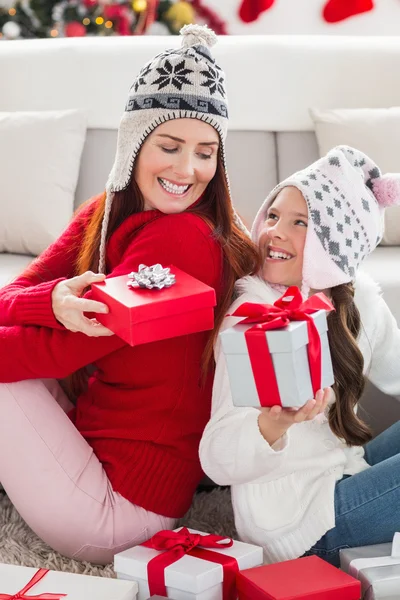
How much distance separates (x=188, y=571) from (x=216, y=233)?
601mm

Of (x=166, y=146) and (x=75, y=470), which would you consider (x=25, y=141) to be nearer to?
(x=166, y=146)

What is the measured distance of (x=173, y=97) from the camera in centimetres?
151

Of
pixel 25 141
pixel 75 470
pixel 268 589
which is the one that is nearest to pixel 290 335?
pixel 268 589

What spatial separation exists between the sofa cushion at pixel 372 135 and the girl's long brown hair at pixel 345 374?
33.8 inches

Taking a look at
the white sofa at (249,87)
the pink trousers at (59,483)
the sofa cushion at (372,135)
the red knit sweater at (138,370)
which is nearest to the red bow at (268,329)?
the red knit sweater at (138,370)

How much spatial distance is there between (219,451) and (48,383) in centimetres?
47

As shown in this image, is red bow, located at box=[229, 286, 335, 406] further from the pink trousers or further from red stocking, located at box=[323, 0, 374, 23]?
red stocking, located at box=[323, 0, 374, 23]

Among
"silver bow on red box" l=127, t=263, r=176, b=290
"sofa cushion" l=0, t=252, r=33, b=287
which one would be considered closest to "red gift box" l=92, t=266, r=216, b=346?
"silver bow on red box" l=127, t=263, r=176, b=290

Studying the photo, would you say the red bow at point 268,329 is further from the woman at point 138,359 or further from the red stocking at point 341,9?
the red stocking at point 341,9

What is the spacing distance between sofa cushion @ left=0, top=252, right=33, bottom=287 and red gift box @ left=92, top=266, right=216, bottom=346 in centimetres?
83

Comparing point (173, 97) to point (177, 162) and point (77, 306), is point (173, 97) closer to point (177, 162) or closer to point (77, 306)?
point (177, 162)

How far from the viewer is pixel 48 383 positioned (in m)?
1.72

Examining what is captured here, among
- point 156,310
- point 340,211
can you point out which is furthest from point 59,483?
point 340,211

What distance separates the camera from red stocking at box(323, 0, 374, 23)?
389 centimetres
